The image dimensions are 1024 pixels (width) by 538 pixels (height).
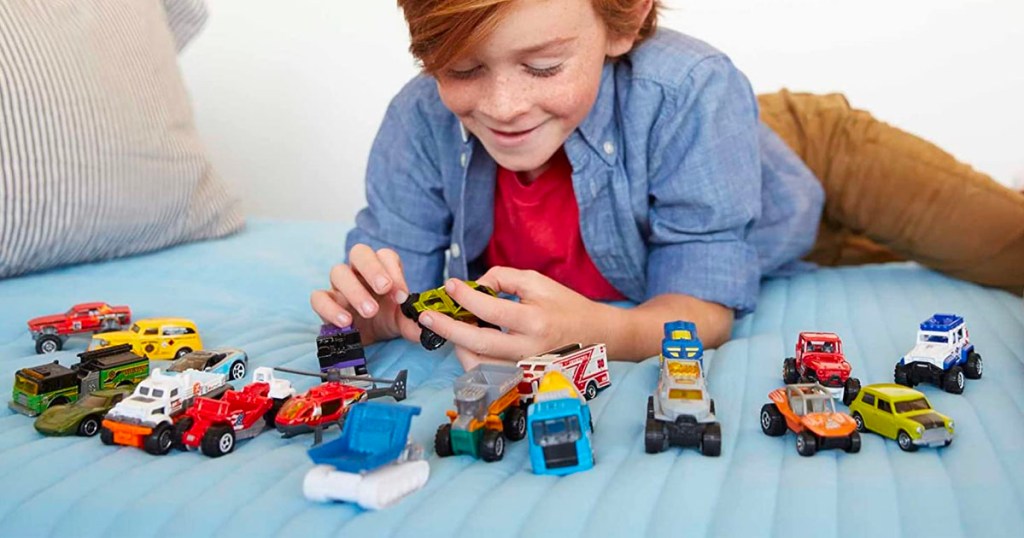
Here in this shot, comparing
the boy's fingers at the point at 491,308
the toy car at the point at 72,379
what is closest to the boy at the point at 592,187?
the boy's fingers at the point at 491,308

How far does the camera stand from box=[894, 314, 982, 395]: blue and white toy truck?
0.94m

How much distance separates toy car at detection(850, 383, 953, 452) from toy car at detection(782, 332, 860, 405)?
0.14 ft

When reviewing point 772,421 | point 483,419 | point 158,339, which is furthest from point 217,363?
point 772,421

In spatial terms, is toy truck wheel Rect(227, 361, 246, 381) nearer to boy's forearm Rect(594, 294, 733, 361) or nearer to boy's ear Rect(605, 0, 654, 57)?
boy's forearm Rect(594, 294, 733, 361)

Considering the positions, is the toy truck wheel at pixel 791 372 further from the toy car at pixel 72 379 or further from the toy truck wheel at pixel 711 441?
the toy car at pixel 72 379

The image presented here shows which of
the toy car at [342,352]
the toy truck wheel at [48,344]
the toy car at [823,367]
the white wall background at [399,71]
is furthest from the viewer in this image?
the white wall background at [399,71]

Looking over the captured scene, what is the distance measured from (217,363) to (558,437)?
1.40ft

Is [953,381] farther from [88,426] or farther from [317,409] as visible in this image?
[88,426]

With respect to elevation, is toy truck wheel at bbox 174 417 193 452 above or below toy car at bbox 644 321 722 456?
below

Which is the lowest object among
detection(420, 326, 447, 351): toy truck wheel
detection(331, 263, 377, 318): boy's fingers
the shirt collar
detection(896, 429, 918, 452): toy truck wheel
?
detection(896, 429, 918, 452): toy truck wheel

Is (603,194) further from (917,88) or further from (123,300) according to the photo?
(917,88)

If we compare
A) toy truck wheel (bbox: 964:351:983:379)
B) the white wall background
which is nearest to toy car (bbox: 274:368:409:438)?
toy truck wheel (bbox: 964:351:983:379)

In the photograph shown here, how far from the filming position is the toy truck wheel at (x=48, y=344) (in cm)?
113

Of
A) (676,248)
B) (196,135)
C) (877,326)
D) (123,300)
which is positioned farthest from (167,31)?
(877,326)
